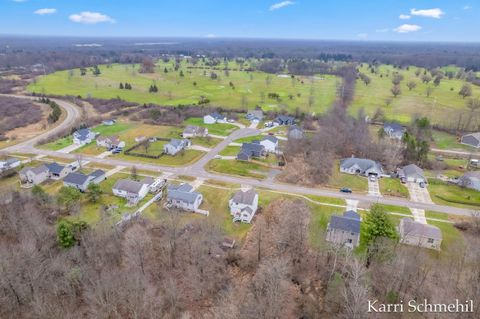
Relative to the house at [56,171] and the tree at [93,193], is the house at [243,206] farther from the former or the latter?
the house at [56,171]

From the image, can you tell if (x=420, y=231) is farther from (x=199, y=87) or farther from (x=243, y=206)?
(x=199, y=87)

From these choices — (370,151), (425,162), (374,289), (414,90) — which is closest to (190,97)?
(370,151)

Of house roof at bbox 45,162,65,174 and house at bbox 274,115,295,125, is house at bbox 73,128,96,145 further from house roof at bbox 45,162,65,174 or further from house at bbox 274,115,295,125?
house at bbox 274,115,295,125

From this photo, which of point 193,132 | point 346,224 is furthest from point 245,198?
point 193,132

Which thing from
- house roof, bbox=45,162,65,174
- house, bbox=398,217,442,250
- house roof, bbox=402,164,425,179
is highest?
house roof, bbox=402,164,425,179

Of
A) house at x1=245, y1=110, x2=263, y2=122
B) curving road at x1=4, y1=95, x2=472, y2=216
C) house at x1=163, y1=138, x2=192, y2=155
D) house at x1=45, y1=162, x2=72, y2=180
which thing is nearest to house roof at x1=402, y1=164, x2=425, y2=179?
curving road at x1=4, y1=95, x2=472, y2=216
